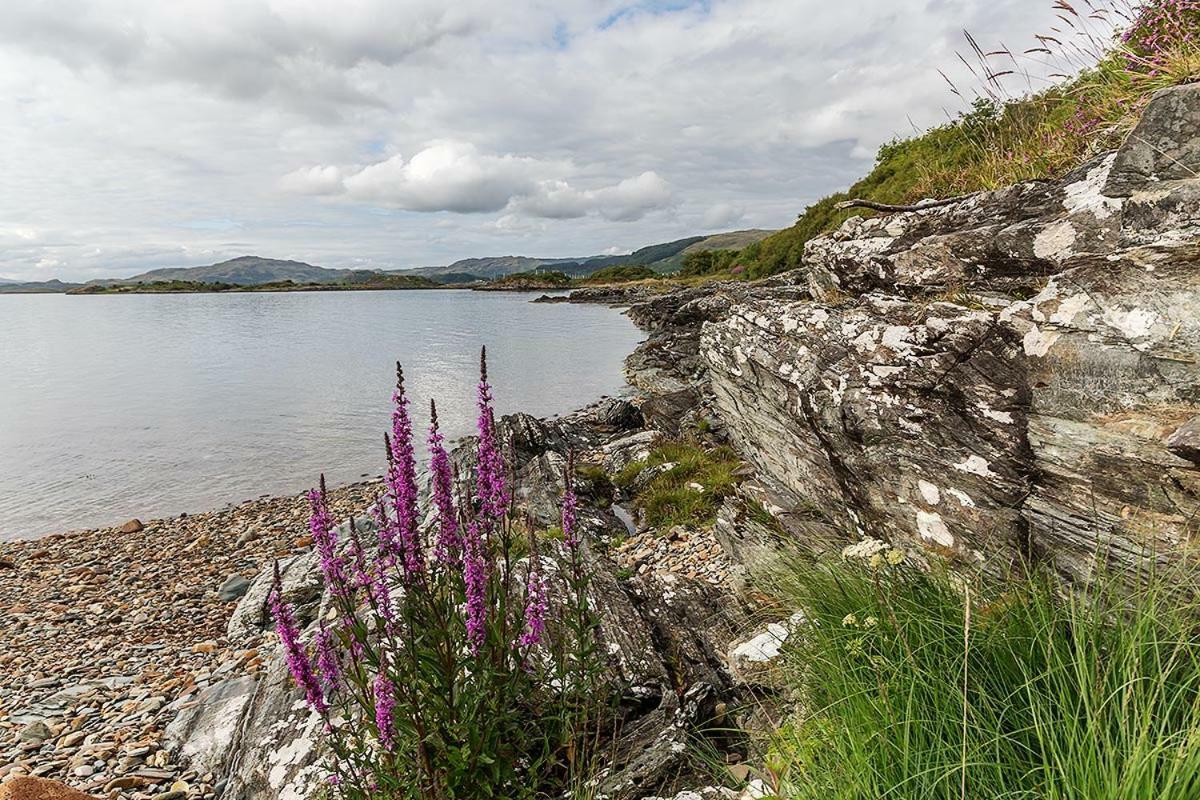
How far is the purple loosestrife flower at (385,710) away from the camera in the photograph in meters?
3.66

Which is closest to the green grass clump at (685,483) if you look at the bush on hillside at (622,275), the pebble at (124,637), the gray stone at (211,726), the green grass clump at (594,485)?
the green grass clump at (594,485)

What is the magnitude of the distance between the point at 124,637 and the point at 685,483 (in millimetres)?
10747

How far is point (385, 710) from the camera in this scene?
369 cm

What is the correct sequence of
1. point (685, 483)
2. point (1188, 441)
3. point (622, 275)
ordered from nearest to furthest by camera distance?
point (1188, 441) < point (685, 483) < point (622, 275)

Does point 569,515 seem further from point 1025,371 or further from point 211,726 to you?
point 211,726

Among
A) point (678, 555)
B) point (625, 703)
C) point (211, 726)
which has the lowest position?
point (211, 726)

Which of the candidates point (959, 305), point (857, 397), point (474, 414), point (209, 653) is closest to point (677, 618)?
point (857, 397)

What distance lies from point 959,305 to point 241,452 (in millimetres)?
23856

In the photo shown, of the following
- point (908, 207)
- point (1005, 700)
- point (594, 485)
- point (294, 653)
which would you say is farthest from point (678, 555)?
point (1005, 700)

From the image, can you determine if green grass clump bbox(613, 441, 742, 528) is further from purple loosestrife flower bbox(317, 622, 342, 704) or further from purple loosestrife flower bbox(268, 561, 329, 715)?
purple loosestrife flower bbox(268, 561, 329, 715)

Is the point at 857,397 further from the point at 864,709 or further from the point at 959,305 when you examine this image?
the point at 864,709

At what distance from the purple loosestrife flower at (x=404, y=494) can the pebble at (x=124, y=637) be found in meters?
5.00

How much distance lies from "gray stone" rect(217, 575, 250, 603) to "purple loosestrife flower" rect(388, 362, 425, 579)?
1028 centimetres

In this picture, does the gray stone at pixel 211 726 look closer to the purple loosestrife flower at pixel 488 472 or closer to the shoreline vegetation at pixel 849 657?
the shoreline vegetation at pixel 849 657
